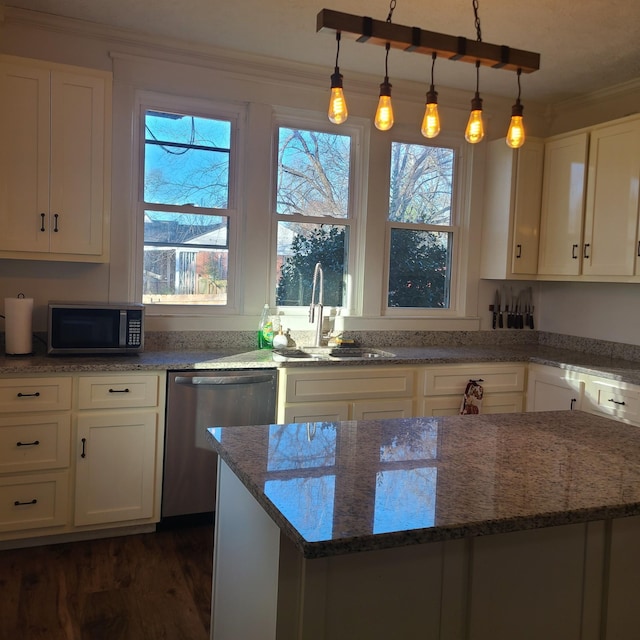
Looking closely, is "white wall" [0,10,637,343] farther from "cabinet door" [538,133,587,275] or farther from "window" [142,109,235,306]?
"cabinet door" [538,133,587,275]

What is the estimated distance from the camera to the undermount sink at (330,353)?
3.49 m

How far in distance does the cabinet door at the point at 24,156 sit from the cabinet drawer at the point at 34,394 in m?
0.66

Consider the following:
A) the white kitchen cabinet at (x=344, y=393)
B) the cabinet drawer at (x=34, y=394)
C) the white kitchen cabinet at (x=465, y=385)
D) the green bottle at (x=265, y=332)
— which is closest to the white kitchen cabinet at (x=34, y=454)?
the cabinet drawer at (x=34, y=394)

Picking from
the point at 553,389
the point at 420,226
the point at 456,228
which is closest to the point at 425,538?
the point at 553,389

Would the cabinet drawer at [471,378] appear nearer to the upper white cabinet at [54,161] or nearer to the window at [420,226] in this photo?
the window at [420,226]

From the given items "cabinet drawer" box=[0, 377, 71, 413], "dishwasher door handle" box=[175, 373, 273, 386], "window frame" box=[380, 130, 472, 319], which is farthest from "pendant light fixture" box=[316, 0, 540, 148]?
"window frame" box=[380, 130, 472, 319]

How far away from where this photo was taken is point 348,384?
3434mm

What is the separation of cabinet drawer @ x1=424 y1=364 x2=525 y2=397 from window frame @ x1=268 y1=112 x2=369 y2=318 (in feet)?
2.43

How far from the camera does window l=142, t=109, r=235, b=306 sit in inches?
141

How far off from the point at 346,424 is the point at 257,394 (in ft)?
4.29

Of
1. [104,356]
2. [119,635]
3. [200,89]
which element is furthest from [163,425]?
[200,89]

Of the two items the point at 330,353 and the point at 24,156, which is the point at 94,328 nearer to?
the point at 24,156

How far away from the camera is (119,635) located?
2.28 m

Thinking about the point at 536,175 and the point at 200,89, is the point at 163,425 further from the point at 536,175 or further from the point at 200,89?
the point at 536,175
